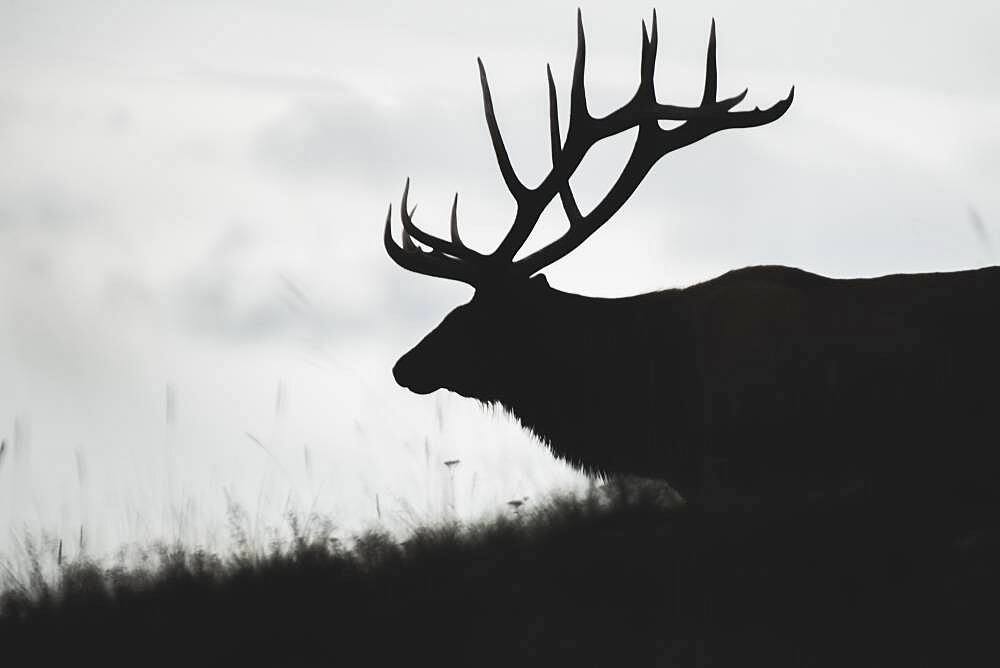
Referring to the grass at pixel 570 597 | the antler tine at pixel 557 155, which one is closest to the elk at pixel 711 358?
the antler tine at pixel 557 155

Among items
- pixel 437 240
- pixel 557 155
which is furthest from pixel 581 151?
pixel 437 240

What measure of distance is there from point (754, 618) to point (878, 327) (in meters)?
2.07

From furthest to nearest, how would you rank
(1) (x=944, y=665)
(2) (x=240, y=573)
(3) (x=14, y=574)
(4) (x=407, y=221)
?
(4) (x=407, y=221), (3) (x=14, y=574), (2) (x=240, y=573), (1) (x=944, y=665)

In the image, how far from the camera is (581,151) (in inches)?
268

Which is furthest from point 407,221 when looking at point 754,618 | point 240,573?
point 754,618

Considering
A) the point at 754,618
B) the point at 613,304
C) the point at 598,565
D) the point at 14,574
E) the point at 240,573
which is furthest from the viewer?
the point at 613,304

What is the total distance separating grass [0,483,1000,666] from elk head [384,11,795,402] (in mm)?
1302

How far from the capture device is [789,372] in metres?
5.92

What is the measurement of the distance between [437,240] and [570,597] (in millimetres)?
2816

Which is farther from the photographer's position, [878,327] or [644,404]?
[644,404]

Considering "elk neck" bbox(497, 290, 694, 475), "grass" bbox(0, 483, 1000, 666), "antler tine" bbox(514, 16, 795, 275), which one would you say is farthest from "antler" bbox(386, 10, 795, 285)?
"grass" bbox(0, 483, 1000, 666)

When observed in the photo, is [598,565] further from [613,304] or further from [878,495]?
[613,304]

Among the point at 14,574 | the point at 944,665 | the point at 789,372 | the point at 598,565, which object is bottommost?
the point at 944,665

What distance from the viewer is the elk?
224 inches
